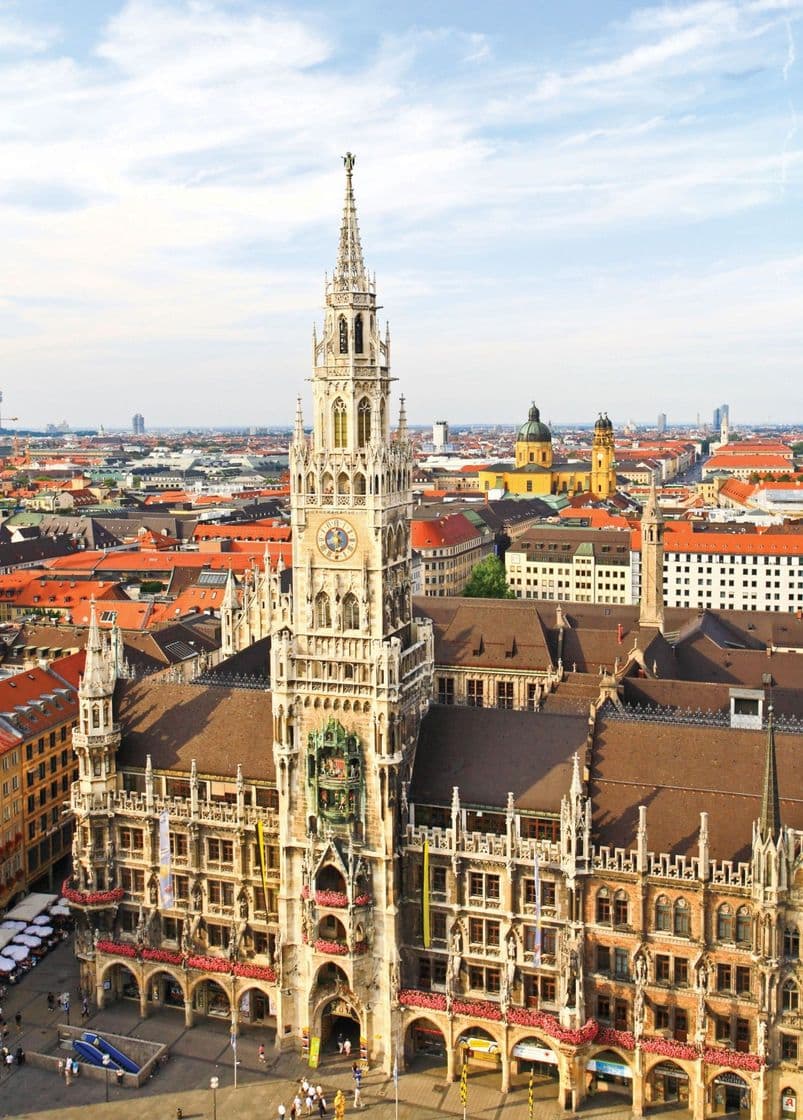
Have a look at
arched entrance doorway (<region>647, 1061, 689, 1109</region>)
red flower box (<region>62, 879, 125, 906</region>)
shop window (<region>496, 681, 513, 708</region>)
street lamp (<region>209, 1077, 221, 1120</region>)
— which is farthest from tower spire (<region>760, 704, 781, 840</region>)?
shop window (<region>496, 681, 513, 708</region>)

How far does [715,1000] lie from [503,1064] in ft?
41.0

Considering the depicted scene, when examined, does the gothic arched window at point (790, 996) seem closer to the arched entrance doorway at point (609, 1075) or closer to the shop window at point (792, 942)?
the shop window at point (792, 942)

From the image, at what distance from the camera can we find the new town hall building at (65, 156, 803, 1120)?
59.7 m

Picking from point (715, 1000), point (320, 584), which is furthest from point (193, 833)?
point (715, 1000)

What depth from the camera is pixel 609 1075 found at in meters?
63.2

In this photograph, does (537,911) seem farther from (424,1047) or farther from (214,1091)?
(214,1091)

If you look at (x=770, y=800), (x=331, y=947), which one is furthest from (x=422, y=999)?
(x=770, y=800)

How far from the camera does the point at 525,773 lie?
6556 centimetres

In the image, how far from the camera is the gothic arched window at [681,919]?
5984 cm

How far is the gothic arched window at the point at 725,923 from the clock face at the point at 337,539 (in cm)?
2773

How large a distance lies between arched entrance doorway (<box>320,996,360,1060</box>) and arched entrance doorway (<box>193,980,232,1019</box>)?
7.08m

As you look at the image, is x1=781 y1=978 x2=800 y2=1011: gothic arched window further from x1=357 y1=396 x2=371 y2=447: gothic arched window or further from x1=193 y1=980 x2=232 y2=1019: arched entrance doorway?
x1=357 y1=396 x2=371 y2=447: gothic arched window

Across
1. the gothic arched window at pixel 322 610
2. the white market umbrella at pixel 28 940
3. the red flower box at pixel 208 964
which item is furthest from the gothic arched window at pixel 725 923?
the white market umbrella at pixel 28 940

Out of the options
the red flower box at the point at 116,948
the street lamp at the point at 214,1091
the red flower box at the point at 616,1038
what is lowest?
the street lamp at the point at 214,1091
